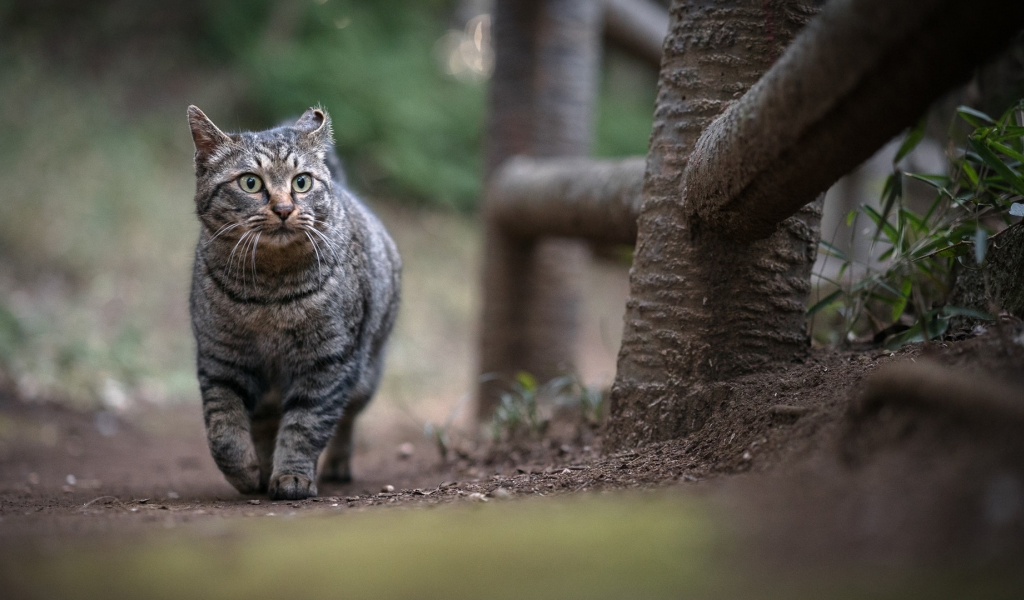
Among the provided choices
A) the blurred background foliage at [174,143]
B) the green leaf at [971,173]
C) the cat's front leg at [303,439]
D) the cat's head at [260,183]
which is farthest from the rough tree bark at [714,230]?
the blurred background foliage at [174,143]

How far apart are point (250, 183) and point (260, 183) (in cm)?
4

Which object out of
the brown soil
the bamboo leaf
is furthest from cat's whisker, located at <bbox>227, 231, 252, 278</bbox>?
the bamboo leaf

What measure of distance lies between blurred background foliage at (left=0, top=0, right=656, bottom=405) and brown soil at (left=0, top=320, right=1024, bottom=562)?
3.54m

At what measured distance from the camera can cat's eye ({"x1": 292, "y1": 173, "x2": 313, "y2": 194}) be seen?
2.86 m

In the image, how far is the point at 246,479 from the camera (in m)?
2.79

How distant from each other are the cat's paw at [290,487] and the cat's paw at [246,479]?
12 cm

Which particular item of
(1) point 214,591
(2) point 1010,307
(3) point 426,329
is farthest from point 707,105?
(3) point 426,329

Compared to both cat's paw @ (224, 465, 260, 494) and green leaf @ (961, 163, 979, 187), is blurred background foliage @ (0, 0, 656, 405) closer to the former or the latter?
cat's paw @ (224, 465, 260, 494)

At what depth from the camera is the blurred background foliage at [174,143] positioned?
6375mm

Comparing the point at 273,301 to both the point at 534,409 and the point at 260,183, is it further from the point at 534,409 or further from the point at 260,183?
the point at 534,409

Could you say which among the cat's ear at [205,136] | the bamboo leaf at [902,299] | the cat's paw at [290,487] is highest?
the cat's ear at [205,136]

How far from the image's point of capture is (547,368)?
16.3 ft

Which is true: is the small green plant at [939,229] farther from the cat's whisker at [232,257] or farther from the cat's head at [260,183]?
the cat's whisker at [232,257]

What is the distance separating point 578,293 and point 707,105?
105 inches
